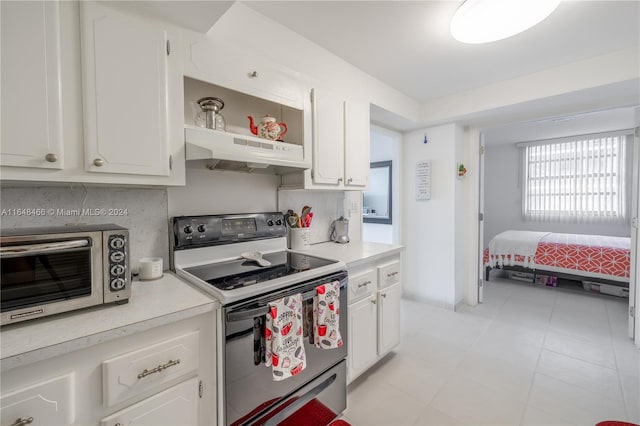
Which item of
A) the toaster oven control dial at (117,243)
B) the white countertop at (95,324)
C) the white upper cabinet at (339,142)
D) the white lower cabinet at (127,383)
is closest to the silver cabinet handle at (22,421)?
the white lower cabinet at (127,383)

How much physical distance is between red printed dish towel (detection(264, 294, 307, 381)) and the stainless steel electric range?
3cm

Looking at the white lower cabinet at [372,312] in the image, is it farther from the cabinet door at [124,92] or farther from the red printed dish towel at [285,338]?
the cabinet door at [124,92]

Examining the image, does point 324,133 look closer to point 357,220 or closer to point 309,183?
point 309,183

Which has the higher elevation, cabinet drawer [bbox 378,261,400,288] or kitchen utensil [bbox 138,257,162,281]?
kitchen utensil [bbox 138,257,162,281]

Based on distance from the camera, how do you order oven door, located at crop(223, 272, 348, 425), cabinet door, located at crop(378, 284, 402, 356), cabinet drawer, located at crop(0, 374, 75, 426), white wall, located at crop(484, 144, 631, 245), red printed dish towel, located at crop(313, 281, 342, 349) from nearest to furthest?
cabinet drawer, located at crop(0, 374, 75, 426), oven door, located at crop(223, 272, 348, 425), red printed dish towel, located at crop(313, 281, 342, 349), cabinet door, located at crop(378, 284, 402, 356), white wall, located at crop(484, 144, 631, 245)

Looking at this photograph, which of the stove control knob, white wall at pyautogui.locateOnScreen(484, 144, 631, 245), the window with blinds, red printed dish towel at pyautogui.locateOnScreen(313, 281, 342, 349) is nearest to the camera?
the stove control knob

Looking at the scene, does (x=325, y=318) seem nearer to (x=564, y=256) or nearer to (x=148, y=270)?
(x=148, y=270)

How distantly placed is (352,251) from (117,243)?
137cm

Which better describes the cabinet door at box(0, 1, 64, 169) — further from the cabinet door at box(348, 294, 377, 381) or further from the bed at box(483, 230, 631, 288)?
the bed at box(483, 230, 631, 288)

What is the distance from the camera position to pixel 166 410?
98 centimetres

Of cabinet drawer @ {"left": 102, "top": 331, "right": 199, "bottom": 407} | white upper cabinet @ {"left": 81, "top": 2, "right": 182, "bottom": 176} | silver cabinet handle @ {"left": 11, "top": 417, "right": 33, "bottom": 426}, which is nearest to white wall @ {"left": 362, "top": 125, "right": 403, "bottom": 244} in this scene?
white upper cabinet @ {"left": 81, "top": 2, "right": 182, "bottom": 176}

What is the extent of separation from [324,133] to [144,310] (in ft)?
4.69

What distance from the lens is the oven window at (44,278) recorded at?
84cm

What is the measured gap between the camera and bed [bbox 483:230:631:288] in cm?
335
